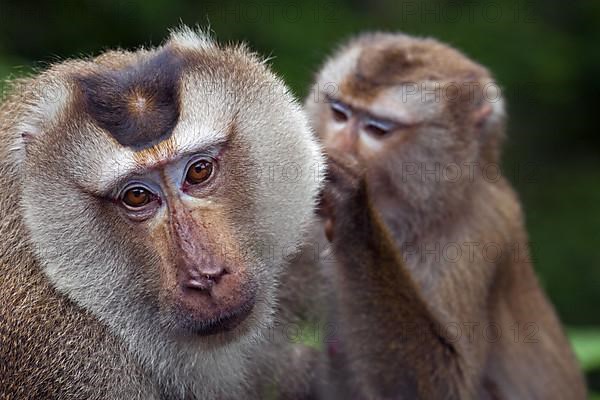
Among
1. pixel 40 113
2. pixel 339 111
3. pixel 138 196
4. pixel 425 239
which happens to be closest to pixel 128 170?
pixel 138 196

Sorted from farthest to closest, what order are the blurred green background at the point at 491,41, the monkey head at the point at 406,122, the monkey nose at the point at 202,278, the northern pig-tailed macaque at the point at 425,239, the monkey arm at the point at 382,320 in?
the blurred green background at the point at 491,41
the monkey head at the point at 406,122
the northern pig-tailed macaque at the point at 425,239
the monkey arm at the point at 382,320
the monkey nose at the point at 202,278

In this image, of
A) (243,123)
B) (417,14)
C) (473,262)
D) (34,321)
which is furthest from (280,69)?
(34,321)

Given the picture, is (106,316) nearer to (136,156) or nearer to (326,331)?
(136,156)

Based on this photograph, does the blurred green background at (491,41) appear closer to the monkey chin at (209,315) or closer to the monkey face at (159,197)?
the monkey face at (159,197)

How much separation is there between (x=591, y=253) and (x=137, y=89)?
5.70m

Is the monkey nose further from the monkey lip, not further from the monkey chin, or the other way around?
the monkey lip

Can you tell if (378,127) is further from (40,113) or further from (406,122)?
(40,113)

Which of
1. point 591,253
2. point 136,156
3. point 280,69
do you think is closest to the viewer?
point 136,156

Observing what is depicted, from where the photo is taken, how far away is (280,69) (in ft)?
26.0

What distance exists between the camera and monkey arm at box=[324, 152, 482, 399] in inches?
190

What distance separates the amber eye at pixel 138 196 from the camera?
12.7 feet

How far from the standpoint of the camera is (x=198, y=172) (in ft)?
12.9

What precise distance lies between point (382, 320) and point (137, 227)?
1.58 metres

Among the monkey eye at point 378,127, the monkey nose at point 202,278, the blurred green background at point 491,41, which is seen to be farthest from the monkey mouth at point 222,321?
the blurred green background at point 491,41
